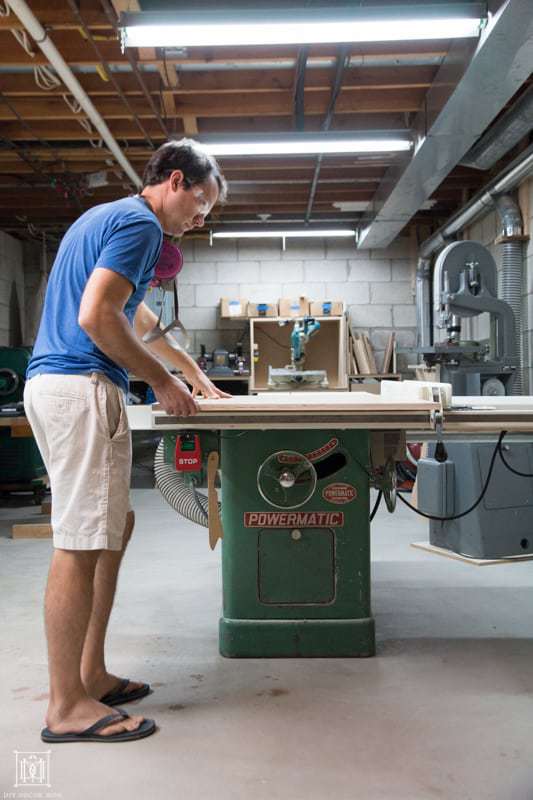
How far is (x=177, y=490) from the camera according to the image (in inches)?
85.8

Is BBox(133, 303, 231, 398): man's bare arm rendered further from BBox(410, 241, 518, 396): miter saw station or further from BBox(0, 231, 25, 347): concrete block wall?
BBox(0, 231, 25, 347): concrete block wall

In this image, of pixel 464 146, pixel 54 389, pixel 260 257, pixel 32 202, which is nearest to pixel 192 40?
pixel 464 146

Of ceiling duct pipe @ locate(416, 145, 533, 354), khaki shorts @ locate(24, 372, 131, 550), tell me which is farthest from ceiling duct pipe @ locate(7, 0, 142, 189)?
ceiling duct pipe @ locate(416, 145, 533, 354)

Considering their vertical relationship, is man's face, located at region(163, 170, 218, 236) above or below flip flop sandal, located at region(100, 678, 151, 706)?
above

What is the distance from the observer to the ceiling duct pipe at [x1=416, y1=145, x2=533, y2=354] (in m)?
4.75

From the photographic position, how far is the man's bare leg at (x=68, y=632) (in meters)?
1.42

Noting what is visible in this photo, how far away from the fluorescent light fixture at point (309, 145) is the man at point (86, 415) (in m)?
3.14

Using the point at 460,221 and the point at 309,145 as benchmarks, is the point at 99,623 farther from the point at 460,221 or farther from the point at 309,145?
the point at 460,221

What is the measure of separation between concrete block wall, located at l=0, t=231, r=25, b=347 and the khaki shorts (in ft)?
19.9

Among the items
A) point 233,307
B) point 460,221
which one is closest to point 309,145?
point 460,221

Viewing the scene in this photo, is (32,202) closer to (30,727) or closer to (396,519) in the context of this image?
(396,519)

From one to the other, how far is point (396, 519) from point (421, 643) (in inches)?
80.7

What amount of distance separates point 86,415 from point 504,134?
12.8 ft

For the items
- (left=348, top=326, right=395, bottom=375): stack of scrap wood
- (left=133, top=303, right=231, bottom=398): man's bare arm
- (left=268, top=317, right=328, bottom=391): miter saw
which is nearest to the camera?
(left=133, top=303, right=231, bottom=398): man's bare arm
